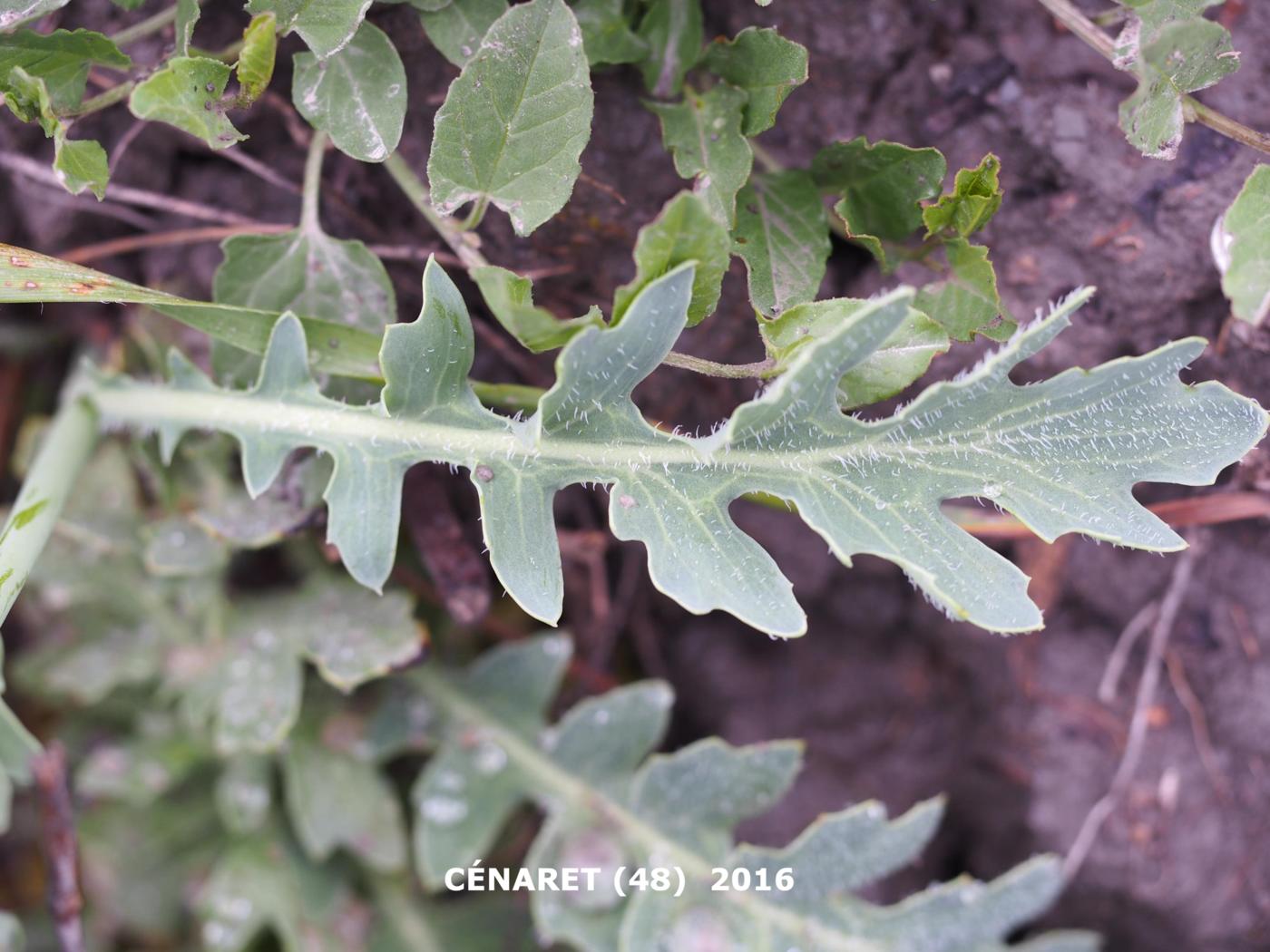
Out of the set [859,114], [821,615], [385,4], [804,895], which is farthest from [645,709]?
[385,4]

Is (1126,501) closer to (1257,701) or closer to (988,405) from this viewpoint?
(988,405)

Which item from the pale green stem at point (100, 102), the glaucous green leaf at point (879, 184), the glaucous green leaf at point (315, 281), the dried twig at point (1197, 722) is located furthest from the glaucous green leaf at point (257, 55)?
the dried twig at point (1197, 722)

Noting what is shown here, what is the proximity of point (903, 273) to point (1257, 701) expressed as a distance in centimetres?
133

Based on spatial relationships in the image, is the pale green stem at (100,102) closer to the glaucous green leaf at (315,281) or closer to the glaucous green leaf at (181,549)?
the glaucous green leaf at (315,281)

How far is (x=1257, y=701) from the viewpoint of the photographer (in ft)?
7.21

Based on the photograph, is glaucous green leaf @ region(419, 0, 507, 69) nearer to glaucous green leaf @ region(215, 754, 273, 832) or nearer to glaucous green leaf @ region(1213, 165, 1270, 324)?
glaucous green leaf @ region(1213, 165, 1270, 324)

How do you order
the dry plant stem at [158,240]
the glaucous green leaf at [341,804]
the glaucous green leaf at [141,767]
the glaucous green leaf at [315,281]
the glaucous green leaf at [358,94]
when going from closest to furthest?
the glaucous green leaf at [358,94]
the glaucous green leaf at [315,281]
the dry plant stem at [158,240]
the glaucous green leaf at [341,804]
the glaucous green leaf at [141,767]

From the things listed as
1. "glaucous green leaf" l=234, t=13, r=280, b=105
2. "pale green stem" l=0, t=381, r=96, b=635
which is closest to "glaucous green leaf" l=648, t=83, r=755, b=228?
"glaucous green leaf" l=234, t=13, r=280, b=105

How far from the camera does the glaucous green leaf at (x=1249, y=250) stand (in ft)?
4.38

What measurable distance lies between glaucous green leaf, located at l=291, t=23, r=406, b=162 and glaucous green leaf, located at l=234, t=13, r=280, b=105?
7 cm

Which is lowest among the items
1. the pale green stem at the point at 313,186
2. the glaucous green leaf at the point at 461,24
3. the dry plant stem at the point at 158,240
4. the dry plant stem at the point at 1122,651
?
the dry plant stem at the point at 1122,651

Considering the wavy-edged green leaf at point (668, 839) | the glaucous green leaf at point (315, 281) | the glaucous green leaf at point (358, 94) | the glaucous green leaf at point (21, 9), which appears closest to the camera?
the glaucous green leaf at point (21, 9)

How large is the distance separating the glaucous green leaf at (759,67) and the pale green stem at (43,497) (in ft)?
4.56

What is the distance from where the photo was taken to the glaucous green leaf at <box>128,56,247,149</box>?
1364 mm
